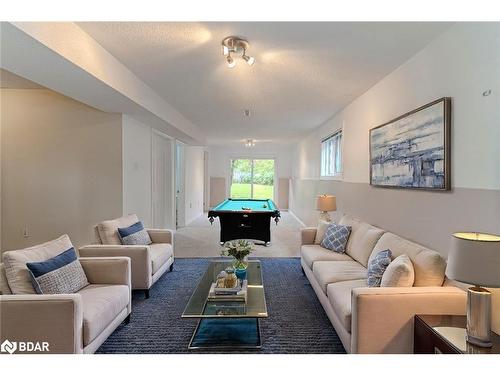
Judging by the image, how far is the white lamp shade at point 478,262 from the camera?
56.4 inches

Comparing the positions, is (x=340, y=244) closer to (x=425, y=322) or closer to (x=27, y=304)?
(x=425, y=322)

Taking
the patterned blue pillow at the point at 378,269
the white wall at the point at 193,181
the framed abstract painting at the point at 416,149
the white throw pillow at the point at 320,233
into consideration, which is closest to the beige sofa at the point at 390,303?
the patterned blue pillow at the point at 378,269

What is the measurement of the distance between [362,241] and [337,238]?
438 mm

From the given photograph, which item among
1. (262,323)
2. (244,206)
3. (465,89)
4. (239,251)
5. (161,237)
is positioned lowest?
(262,323)

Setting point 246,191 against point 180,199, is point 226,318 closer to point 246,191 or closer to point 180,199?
point 180,199

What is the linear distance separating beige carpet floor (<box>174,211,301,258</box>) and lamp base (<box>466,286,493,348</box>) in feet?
11.5

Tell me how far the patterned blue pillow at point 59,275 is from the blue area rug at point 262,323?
1.74 ft

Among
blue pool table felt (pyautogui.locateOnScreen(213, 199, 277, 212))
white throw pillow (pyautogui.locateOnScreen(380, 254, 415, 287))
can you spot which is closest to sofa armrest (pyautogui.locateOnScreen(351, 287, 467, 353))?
white throw pillow (pyautogui.locateOnScreen(380, 254, 415, 287))

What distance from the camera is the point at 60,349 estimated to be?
69.6 inches

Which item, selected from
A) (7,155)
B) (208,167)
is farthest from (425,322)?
(208,167)

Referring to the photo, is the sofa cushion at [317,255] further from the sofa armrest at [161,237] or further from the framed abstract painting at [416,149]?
the sofa armrest at [161,237]

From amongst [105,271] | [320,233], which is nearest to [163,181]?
[320,233]

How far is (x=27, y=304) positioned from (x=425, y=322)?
239 cm

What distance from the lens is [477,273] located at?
4.77 ft
